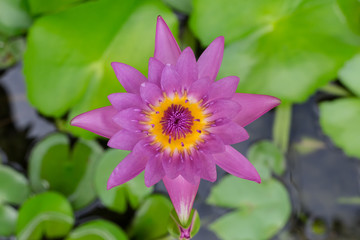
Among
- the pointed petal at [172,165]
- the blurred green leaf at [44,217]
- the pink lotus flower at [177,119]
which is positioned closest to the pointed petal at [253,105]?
the pink lotus flower at [177,119]

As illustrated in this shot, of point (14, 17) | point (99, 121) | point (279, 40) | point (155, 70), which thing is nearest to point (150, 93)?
point (155, 70)

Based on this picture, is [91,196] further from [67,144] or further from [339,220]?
[339,220]

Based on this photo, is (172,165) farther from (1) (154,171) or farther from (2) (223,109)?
(2) (223,109)

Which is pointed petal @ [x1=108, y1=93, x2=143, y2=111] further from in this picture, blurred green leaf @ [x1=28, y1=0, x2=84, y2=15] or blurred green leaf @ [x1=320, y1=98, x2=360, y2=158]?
blurred green leaf @ [x1=320, y1=98, x2=360, y2=158]

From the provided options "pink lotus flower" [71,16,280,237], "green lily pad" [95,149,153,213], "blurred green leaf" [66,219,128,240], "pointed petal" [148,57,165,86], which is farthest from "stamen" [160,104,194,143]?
"blurred green leaf" [66,219,128,240]

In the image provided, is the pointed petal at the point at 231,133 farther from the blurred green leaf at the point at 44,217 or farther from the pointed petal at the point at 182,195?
the blurred green leaf at the point at 44,217

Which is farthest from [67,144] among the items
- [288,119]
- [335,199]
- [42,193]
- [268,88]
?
Answer: [335,199]
